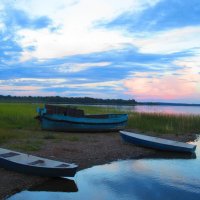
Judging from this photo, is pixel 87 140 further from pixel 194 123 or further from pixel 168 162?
pixel 194 123

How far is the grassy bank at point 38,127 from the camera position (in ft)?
65.6

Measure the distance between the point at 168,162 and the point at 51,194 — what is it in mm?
8043

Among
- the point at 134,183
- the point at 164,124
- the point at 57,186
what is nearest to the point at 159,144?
the point at 134,183

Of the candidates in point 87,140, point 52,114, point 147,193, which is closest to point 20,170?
point 147,193

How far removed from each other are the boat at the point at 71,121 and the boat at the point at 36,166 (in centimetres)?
1200

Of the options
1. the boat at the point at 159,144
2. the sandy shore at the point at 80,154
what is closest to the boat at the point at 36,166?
the sandy shore at the point at 80,154

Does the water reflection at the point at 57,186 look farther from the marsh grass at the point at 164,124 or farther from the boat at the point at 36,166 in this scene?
the marsh grass at the point at 164,124

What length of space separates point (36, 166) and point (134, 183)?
12.3ft

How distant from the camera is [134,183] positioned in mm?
13781

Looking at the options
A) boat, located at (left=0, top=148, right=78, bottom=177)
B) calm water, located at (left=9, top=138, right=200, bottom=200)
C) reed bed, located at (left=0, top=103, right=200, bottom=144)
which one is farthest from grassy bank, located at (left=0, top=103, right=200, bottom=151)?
calm water, located at (left=9, top=138, right=200, bottom=200)

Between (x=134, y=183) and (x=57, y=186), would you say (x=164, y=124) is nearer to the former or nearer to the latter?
(x=134, y=183)

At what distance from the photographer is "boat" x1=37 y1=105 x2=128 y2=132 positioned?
26.2 m

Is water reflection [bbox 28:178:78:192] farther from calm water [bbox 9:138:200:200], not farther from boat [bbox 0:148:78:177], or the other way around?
boat [bbox 0:148:78:177]

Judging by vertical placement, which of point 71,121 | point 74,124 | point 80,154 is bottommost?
point 80,154
